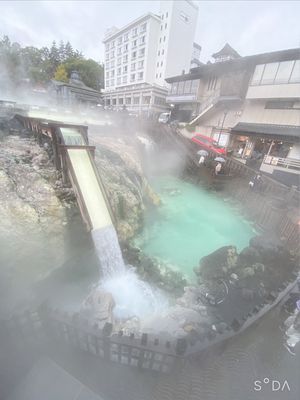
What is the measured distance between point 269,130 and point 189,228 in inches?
529

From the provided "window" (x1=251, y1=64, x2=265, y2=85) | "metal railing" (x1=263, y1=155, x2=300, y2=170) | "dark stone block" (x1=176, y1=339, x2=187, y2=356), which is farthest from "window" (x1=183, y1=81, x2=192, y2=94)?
"dark stone block" (x1=176, y1=339, x2=187, y2=356)

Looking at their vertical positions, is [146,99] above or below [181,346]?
above

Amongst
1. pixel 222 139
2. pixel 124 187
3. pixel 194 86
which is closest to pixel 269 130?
pixel 222 139

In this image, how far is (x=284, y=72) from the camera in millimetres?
16281

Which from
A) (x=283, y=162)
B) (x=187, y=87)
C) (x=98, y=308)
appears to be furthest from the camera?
(x=187, y=87)

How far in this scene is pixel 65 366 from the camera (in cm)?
383

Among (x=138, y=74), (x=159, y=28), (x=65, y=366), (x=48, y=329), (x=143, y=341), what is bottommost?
(x=65, y=366)

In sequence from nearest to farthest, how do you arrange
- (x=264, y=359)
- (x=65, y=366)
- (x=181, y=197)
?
(x=65, y=366), (x=264, y=359), (x=181, y=197)

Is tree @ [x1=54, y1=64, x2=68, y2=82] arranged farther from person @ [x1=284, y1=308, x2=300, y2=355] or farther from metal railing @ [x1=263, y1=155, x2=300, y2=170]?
person @ [x1=284, y1=308, x2=300, y2=355]

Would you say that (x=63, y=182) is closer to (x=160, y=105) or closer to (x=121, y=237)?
(x=121, y=237)

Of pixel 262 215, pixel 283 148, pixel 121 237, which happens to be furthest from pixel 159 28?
pixel 121 237

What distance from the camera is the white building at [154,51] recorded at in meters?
33.9

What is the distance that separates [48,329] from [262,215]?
461 inches

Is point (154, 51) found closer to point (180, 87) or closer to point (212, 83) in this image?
point (180, 87)
